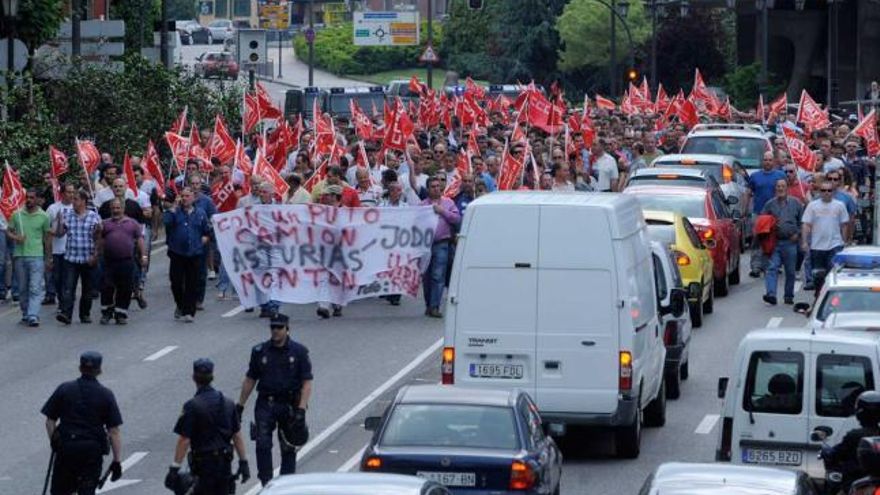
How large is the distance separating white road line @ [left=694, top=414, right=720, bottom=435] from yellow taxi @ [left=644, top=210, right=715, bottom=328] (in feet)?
15.0

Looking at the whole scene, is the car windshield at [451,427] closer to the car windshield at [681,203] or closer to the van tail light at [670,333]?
the van tail light at [670,333]

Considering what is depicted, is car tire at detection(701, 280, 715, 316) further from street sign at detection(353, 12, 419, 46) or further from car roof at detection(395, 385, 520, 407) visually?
street sign at detection(353, 12, 419, 46)

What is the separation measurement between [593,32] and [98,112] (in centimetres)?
6157

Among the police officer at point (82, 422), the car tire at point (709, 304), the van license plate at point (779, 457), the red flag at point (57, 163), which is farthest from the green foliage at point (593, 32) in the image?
the police officer at point (82, 422)

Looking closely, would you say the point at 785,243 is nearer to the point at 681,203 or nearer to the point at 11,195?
the point at 681,203

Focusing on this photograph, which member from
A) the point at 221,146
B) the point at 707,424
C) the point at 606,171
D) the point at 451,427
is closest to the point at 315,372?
the point at 707,424

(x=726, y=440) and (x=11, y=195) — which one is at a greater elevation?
(x=11, y=195)

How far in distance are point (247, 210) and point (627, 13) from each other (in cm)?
7042

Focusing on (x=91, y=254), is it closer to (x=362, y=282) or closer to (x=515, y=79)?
(x=362, y=282)

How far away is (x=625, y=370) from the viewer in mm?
19031

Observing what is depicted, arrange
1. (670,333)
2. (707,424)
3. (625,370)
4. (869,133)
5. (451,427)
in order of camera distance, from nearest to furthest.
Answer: (451,427)
(625,370)
(707,424)
(670,333)
(869,133)

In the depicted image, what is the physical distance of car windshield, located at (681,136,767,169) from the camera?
1591 inches

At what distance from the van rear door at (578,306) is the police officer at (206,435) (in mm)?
3904

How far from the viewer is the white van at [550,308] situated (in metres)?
19.0
